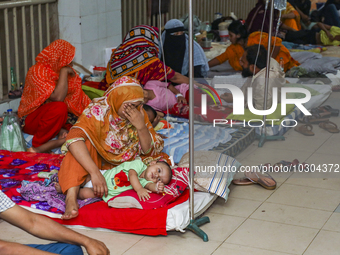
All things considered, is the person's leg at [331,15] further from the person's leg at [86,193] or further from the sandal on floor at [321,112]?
the person's leg at [86,193]

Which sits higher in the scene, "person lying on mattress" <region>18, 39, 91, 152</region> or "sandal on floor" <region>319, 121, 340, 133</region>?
"person lying on mattress" <region>18, 39, 91, 152</region>

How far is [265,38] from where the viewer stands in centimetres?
571

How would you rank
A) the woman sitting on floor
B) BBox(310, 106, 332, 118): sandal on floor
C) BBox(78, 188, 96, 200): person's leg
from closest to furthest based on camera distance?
BBox(78, 188, 96, 200): person's leg → BBox(310, 106, 332, 118): sandal on floor → the woman sitting on floor

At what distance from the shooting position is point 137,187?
2.60 metres

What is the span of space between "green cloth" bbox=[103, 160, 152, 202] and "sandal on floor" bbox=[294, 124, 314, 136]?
1.57m

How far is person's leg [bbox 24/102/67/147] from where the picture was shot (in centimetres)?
→ 364

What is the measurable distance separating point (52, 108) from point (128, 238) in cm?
154

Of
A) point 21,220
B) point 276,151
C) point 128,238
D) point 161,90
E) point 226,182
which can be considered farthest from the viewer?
point 161,90

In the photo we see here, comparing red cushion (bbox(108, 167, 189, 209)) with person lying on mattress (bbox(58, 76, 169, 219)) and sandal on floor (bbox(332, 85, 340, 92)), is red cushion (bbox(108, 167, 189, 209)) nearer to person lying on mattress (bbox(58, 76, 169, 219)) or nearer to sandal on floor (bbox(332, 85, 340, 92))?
person lying on mattress (bbox(58, 76, 169, 219))

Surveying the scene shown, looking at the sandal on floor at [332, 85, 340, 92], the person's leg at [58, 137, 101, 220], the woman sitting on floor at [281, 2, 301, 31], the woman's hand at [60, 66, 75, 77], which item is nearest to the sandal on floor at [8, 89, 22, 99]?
the woman's hand at [60, 66, 75, 77]

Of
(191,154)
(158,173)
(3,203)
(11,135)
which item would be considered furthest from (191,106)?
(11,135)

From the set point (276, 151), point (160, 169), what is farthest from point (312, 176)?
point (160, 169)

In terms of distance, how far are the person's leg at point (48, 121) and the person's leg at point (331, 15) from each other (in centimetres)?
643

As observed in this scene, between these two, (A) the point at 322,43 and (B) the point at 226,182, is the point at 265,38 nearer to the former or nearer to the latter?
(A) the point at 322,43
